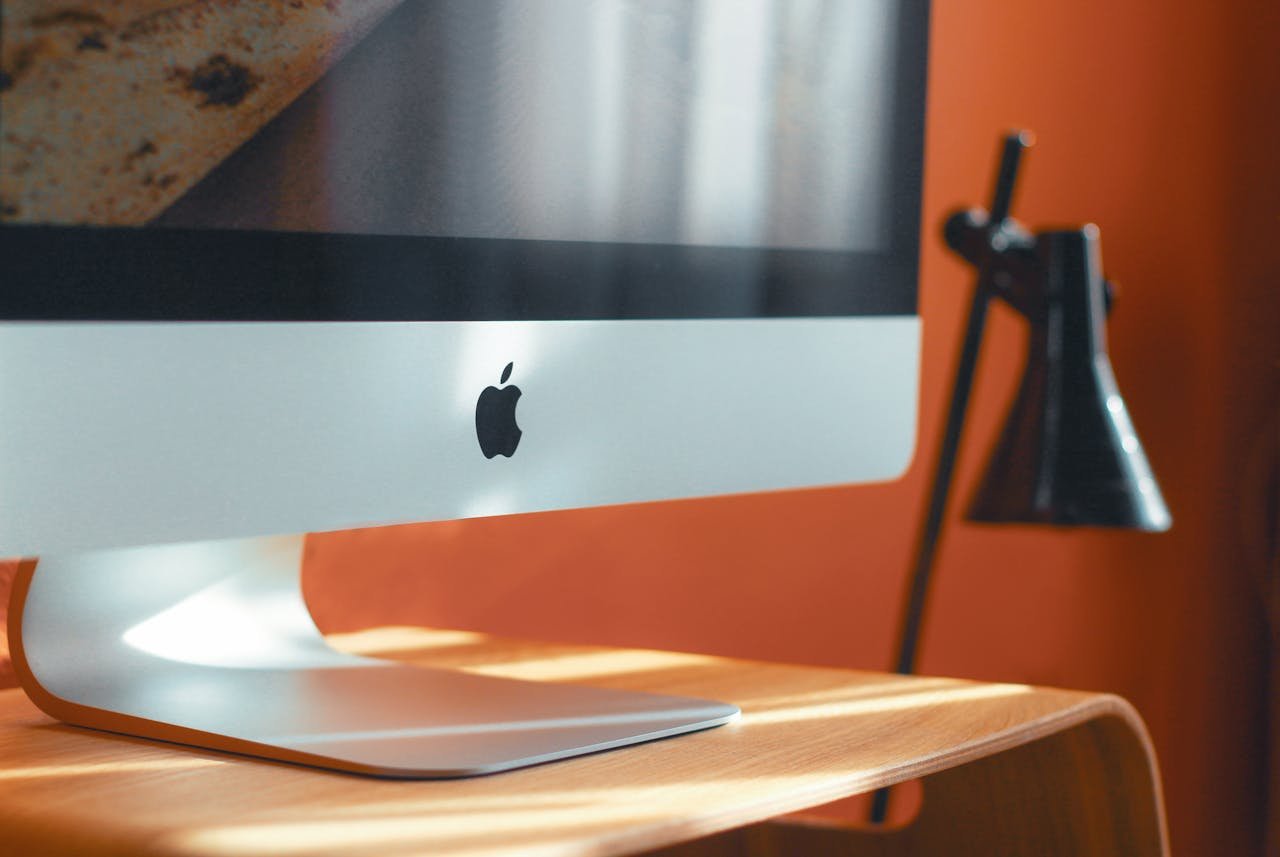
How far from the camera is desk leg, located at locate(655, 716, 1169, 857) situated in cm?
80

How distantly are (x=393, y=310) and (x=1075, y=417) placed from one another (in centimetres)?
75

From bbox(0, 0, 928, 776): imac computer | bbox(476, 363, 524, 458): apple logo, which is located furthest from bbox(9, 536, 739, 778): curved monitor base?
bbox(476, 363, 524, 458): apple logo

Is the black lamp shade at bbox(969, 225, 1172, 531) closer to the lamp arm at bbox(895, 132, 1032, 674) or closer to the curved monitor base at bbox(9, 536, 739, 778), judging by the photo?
the lamp arm at bbox(895, 132, 1032, 674)

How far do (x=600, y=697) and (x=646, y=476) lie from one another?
114 millimetres

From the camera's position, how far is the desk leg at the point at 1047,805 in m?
0.80

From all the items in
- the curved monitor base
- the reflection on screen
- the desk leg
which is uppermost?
the reflection on screen

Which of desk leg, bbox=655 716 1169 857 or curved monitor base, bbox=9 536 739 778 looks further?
desk leg, bbox=655 716 1169 857

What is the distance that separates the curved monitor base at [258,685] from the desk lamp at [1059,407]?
0.58 meters

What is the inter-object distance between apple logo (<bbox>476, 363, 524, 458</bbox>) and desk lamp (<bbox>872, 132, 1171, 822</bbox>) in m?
0.65

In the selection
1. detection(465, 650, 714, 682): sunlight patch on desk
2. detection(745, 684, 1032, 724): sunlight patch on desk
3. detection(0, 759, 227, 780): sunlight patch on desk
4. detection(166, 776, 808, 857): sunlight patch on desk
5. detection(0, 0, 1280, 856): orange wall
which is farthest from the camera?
detection(0, 0, 1280, 856): orange wall

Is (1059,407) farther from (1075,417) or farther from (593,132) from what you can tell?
(593,132)

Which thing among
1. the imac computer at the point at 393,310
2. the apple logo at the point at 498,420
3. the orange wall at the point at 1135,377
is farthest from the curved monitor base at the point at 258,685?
the orange wall at the point at 1135,377

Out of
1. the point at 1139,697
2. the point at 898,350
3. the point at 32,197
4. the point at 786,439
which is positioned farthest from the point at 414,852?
the point at 1139,697

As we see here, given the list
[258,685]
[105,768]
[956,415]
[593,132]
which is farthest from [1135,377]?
[105,768]
